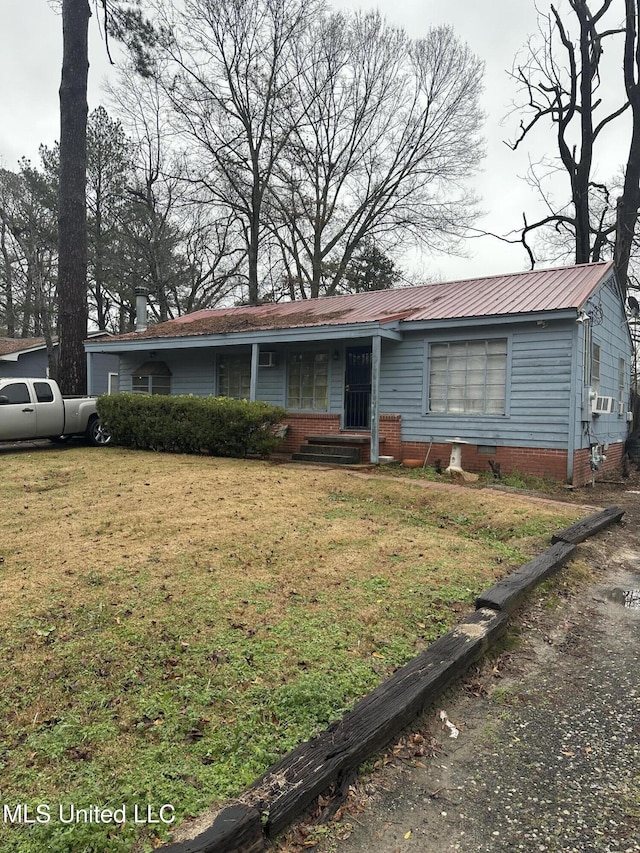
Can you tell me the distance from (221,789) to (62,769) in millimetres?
618

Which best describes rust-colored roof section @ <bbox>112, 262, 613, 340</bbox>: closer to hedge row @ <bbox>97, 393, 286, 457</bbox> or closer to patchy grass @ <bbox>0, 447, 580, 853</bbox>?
hedge row @ <bbox>97, 393, 286, 457</bbox>


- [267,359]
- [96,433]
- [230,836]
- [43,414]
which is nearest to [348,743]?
[230,836]

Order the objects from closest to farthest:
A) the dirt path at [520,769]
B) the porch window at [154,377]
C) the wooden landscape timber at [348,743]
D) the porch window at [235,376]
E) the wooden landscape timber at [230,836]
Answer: the wooden landscape timber at [230,836]
the wooden landscape timber at [348,743]
the dirt path at [520,769]
the porch window at [235,376]
the porch window at [154,377]

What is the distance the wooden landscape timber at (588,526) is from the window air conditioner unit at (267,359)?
8.53 metres

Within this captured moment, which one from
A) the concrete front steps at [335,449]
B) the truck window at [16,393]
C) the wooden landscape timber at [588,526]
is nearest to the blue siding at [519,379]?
the concrete front steps at [335,449]

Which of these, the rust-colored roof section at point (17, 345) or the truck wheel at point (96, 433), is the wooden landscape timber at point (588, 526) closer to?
the truck wheel at point (96, 433)

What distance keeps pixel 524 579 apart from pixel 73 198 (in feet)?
46.6

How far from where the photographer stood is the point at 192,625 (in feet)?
10.6

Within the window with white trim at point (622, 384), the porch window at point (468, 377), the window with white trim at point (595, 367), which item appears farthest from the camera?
the window with white trim at point (622, 384)

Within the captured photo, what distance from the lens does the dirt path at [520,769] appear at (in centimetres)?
187

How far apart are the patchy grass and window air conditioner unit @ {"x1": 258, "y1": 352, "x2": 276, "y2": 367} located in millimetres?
6871

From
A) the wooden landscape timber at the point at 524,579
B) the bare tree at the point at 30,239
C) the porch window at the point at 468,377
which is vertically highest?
the bare tree at the point at 30,239

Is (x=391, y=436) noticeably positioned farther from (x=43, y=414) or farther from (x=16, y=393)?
(x=16, y=393)

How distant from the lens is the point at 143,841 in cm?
173
